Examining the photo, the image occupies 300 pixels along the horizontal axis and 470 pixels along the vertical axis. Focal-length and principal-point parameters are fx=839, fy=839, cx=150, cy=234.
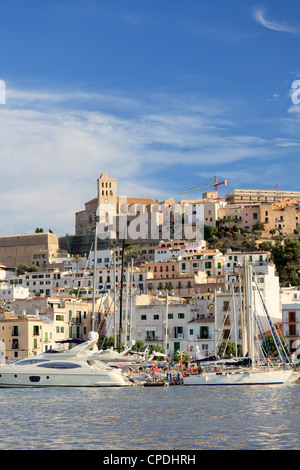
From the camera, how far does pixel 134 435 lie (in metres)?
26.4

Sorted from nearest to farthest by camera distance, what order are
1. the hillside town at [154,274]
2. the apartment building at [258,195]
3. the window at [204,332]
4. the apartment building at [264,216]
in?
the hillside town at [154,274], the window at [204,332], the apartment building at [264,216], the apartment building at [258,195]

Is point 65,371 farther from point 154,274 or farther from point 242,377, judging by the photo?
point 154,274

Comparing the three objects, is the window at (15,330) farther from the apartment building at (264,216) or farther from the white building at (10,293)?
the apartment building at (264,216)

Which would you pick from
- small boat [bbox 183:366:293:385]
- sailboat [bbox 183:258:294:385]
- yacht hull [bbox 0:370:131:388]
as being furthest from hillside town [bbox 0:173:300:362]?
yacht hull [bbox 0:370:131:388]

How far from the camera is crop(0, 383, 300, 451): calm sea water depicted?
81.4 ft

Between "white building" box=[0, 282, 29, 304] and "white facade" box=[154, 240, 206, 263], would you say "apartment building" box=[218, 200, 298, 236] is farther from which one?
"white building" box=[0, 282, 29, 304]

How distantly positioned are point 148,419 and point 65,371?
1578cm

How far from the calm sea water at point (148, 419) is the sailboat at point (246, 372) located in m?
2.93

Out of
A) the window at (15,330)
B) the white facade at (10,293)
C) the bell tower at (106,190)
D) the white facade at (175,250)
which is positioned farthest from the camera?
the bell tower at (106,190)

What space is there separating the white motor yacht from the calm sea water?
0.92m

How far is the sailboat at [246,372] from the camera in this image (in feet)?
161

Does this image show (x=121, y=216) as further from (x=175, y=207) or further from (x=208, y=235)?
(x=208, y=235)

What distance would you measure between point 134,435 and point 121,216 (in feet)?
420

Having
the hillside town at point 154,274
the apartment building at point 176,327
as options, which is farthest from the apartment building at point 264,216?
the apartment building at point 176,327
